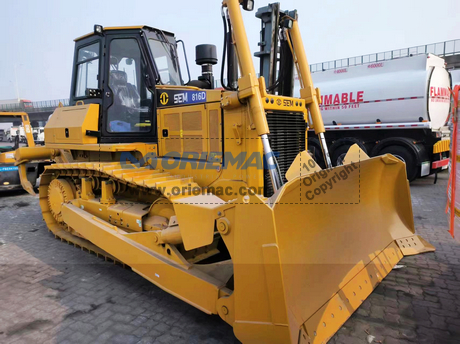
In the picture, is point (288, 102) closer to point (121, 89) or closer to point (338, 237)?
point (338, 237)

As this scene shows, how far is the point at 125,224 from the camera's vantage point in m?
4.20

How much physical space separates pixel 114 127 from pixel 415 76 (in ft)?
27.3

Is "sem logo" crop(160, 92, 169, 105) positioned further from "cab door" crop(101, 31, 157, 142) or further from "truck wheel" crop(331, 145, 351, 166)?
"truck wheel" crop(331, 145, 351, 166)

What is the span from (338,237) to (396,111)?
759 cm

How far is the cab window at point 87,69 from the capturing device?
4832 millimetres

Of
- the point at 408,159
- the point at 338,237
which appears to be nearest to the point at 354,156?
the point at 338,237

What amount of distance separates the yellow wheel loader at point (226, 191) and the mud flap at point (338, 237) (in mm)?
17

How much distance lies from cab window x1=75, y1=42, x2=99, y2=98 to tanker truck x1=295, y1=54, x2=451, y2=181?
676 cm

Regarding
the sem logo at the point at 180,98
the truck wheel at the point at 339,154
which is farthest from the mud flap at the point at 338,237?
the truck wheel at the point at 339,154

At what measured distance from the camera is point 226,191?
3684 mm

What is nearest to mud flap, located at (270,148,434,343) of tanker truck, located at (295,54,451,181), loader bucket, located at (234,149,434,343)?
loader bucket, located at (234,149,434,343)

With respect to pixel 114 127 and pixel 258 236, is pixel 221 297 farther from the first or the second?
pixel 114 127

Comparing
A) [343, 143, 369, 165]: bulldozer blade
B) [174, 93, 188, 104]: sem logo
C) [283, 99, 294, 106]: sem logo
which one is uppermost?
[174, 93, 188, 104]: sem logo

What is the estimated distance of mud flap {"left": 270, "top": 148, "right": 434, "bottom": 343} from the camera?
259cm
